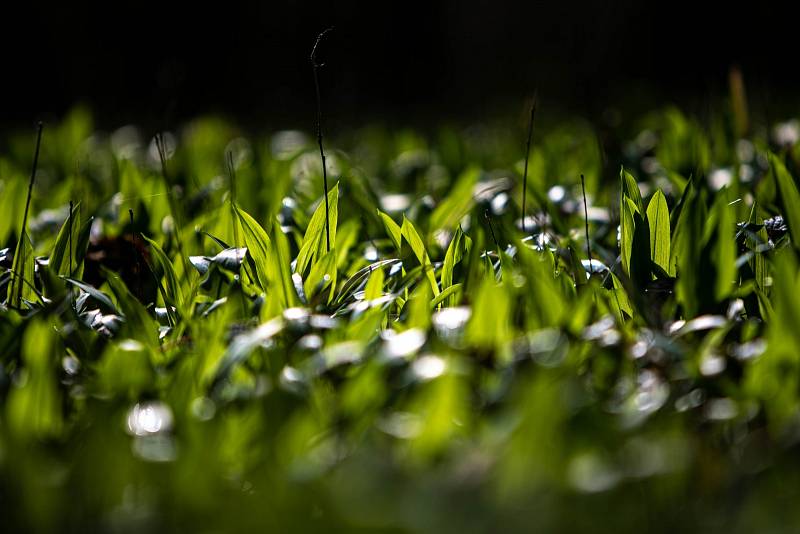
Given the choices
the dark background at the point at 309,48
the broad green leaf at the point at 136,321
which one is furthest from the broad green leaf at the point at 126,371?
the dark background at the point at 309,48

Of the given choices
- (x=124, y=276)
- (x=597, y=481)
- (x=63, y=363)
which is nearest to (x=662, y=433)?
(x=597, y=481)

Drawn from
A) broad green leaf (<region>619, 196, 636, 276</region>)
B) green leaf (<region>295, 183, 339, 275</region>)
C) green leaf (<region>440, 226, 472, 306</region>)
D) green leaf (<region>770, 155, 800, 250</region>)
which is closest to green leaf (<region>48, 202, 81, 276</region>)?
green leaf (<region>295, 183, 339, 275</region>)

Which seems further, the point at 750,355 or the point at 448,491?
the point at 750,355

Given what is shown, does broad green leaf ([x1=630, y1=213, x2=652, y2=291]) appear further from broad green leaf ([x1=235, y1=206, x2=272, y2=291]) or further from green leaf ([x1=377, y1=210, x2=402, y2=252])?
broad green leaf ([x1=235, y1=206, x2=272, y2=291])

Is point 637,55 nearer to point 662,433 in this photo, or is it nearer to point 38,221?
point 38,221

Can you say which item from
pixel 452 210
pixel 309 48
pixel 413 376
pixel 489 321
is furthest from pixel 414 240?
pixel 309 48

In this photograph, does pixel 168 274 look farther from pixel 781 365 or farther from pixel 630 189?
pixel 781 365
